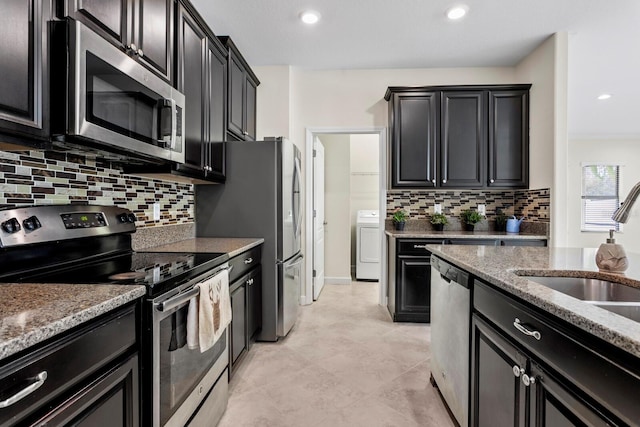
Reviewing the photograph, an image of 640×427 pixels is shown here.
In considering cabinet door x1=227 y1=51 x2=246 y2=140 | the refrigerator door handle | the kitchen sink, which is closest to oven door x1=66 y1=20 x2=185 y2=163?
cabinet door x1=227 y1=51 x2=246 y2=140

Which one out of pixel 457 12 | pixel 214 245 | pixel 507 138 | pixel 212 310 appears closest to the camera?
pixel 212 310

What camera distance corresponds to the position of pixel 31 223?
4.27ft

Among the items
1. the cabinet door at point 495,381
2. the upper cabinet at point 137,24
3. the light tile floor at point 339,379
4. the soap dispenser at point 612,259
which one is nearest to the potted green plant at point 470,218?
the light tile floor at point 339,379

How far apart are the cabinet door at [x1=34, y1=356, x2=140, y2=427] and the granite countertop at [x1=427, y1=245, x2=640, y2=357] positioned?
1213mm

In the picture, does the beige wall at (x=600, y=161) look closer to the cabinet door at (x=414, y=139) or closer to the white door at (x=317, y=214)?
the cabinet door at (x=414, y=139)

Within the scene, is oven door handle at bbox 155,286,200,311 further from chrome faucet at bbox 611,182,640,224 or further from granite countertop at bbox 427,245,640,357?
chrome faucet at bbox 611,182,640,224

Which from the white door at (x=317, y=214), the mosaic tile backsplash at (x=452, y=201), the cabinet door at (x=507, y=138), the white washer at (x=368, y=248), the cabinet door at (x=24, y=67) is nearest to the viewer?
the cabinet door at (x=24, y=67)

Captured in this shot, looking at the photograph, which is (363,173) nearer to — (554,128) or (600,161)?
(554,128)

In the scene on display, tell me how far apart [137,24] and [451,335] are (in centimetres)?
213

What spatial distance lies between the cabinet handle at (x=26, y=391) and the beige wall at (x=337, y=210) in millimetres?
4247

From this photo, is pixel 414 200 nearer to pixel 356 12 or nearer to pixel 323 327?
pixel 323 327

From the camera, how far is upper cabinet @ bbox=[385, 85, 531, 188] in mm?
3412

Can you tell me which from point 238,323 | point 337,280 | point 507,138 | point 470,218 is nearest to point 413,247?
point 470,218

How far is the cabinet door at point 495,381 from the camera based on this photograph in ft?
3.63
